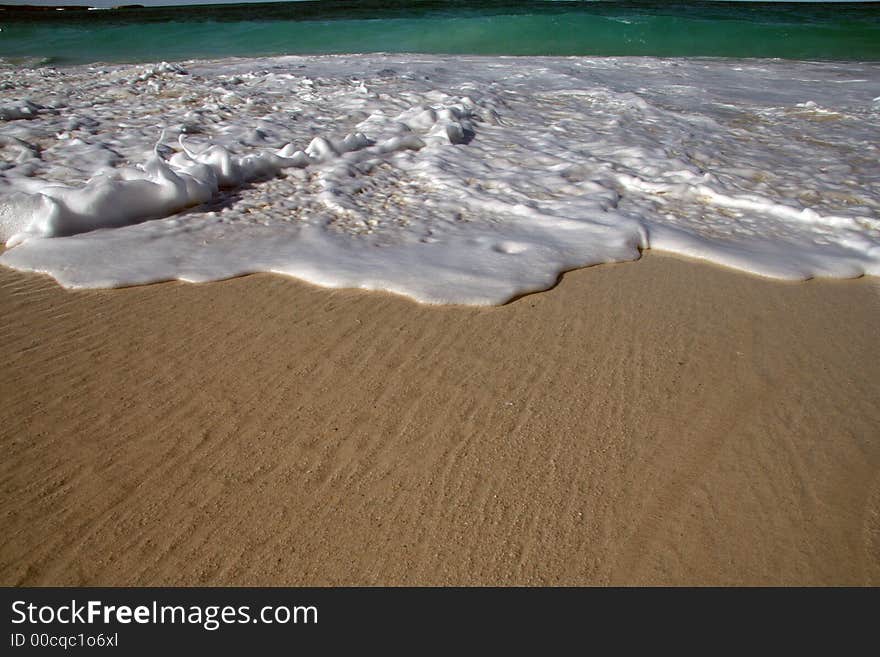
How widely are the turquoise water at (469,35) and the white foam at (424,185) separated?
8.42 meters

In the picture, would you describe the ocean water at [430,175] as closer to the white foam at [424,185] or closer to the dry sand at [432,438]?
the white foam at [424,185]

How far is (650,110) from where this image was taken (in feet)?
19.1

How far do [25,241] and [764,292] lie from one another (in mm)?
2980

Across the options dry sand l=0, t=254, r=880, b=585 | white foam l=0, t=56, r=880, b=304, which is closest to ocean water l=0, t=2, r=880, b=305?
white foam l=0, t=56, r=880, b=304

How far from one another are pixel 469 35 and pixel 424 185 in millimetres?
13766

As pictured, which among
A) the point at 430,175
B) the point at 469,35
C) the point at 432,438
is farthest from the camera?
the point at 469,35

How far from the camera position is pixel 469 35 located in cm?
1580

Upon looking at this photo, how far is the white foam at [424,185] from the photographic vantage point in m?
2.66

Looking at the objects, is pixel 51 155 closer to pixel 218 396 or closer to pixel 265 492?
pixel 218 396

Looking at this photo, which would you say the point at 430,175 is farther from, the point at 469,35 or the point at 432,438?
the point at 469,35

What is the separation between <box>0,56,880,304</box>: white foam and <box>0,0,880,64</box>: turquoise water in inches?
332

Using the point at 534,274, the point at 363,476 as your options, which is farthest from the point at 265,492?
the point at 534,274

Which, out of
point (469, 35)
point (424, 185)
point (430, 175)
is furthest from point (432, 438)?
point (469, 35)

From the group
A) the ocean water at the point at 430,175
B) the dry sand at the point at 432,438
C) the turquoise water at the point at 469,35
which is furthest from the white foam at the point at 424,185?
the turquoise water at the point at 469,35
